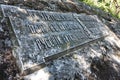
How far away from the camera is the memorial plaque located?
3061 millimetres

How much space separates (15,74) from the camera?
2.74 meters

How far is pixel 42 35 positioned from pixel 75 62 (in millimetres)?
787

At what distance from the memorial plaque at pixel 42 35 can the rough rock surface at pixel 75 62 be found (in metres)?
0.14

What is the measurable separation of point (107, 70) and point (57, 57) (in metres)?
1.15

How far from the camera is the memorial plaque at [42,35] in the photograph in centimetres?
306

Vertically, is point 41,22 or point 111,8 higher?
point 41,22

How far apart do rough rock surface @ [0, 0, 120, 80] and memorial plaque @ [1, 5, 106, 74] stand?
135 millimetres

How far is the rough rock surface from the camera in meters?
2.85

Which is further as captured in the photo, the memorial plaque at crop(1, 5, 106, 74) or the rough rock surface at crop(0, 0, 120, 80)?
the memorial plaque at crop(1, 5, 106, 74)

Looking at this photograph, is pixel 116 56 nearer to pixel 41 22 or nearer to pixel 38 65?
pixel 41 22

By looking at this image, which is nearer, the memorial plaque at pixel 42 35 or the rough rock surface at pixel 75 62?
the rough rock surface at pixel 75 62

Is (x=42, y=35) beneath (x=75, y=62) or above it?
above

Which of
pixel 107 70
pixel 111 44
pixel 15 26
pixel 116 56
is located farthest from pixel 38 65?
pixel 111 44

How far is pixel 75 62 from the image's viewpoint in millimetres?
3502
